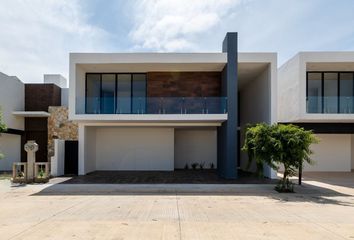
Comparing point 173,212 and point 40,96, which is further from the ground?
point 40,96

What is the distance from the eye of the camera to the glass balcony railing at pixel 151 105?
56.7 ft

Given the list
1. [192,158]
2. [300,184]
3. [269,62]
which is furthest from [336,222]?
[192,158]

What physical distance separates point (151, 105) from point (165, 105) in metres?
0.76

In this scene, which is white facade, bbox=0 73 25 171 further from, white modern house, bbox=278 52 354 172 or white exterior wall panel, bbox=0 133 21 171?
white modern house, bbox=278 52 354 172

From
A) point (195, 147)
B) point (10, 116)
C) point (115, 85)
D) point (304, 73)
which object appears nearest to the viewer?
point (304, 73)

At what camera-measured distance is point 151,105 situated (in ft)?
57.6

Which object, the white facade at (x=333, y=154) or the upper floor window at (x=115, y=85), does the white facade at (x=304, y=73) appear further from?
the upper floor window at (x=115, y=85)

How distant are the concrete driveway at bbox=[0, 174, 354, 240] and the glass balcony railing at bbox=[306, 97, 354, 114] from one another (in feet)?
18.8

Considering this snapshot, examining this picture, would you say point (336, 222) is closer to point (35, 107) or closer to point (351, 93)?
point (351, 93)

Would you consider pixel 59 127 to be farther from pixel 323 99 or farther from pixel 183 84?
pixel 323 99

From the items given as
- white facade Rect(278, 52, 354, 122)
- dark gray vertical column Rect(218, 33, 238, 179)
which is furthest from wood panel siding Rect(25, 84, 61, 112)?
white facade Rect(278, 52, 354, 122)

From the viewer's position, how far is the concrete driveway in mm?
7215

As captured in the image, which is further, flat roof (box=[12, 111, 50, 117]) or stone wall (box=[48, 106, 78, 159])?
stone wall (box=[48, 106, 78, 159])

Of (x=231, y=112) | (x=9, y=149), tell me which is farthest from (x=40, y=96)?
(x=231, y=112)
